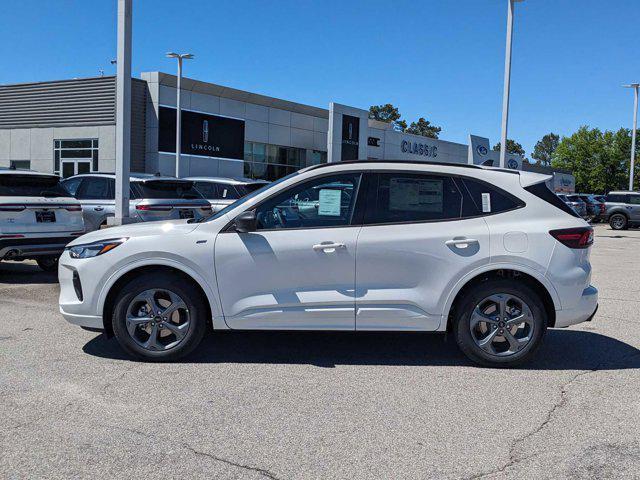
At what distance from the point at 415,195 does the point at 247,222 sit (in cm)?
147

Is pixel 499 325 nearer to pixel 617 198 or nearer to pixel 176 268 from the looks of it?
pixel 176 268

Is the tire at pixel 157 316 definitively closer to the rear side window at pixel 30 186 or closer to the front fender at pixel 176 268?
the front fender at pixel 176 268

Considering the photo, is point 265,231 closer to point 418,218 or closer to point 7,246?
point 418,218

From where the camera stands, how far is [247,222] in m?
5.23

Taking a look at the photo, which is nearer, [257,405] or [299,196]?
[257,405]

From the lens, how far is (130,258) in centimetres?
536

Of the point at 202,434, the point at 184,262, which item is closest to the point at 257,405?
the point at 202,434

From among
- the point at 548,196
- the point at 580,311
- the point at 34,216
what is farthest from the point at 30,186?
the point at 580,311

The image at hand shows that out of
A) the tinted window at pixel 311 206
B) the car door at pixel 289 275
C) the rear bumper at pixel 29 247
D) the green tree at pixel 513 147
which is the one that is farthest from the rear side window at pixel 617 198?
the green tree at pixel 513 147

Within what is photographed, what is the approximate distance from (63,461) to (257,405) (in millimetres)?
1368

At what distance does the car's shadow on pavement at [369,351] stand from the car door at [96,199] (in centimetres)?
639

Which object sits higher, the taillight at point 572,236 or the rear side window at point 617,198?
the rear side window at point 617,198

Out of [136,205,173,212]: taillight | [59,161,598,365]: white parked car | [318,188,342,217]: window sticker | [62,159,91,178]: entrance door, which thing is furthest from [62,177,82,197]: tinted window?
[62,159,91,178]: entrance door

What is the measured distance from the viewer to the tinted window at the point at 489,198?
17.9 feet
